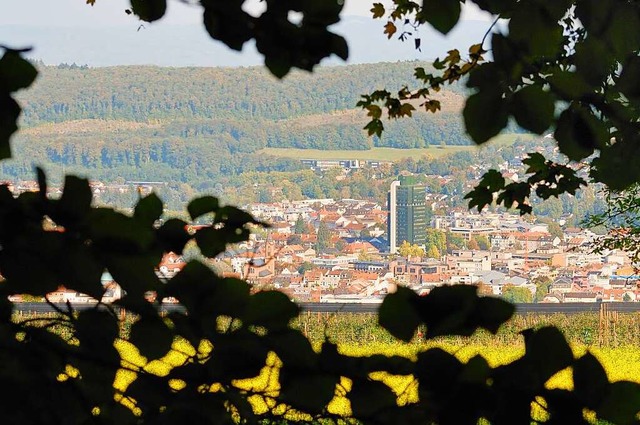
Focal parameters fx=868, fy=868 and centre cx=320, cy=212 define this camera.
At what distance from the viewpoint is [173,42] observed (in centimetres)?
2545

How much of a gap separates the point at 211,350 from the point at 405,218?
1573cm

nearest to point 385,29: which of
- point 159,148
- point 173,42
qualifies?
point 159,148

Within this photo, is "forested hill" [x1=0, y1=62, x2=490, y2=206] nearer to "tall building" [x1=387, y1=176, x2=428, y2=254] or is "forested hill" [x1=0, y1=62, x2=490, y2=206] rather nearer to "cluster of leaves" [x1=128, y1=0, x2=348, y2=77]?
"tall building" [x1=387, y1=176, x2=428, y2=254]

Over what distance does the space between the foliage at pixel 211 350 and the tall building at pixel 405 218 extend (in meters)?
14.5

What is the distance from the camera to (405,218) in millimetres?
16094

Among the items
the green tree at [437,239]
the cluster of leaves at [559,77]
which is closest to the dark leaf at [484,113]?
the cluster of leaves at [559,77]

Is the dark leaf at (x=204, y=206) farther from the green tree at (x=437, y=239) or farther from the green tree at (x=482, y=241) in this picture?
the green tree at (x=482, y=241)

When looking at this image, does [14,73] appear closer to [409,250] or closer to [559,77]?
[559,77]

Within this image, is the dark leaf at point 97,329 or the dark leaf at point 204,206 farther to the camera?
the dark leaf at point 204,206

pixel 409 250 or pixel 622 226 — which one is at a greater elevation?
pixel 622 226

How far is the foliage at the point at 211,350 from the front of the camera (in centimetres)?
42

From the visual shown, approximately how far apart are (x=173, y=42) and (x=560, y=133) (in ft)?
84.9

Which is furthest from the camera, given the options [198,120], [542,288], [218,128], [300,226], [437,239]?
[198,120]

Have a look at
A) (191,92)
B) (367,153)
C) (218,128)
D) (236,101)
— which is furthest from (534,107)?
(367,153)
